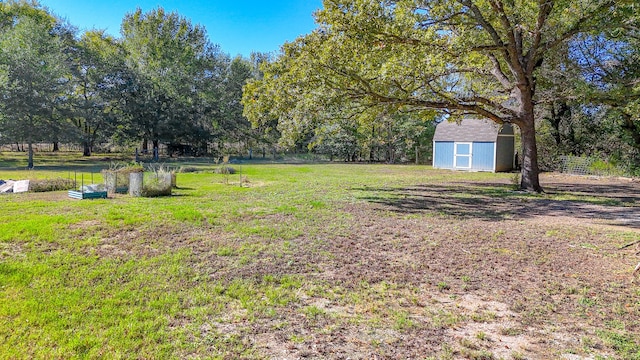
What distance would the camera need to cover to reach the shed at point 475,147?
21047 millimetres

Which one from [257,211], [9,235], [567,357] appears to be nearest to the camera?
[567,357]

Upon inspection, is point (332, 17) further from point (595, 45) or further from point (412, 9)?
point (595, 45)

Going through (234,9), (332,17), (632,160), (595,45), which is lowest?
(632,160)

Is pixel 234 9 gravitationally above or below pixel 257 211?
above

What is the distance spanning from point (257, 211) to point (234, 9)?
55.7 feet

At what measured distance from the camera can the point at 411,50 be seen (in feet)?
31.2

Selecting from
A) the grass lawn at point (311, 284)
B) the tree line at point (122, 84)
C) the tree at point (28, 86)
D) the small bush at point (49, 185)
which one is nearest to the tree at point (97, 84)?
the tree line at point (122, 84)

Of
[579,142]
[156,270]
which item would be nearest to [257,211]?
[156,270]

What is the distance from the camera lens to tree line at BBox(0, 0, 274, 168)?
19.8 metres

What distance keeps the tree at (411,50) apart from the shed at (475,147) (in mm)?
9854

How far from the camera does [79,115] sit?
23422mm

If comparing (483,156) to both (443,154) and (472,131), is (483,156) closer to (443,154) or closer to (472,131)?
(472,131)

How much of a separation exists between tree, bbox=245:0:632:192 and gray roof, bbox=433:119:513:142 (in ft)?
32.6

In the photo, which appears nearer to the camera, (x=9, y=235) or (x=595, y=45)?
(x=9, y=235)
